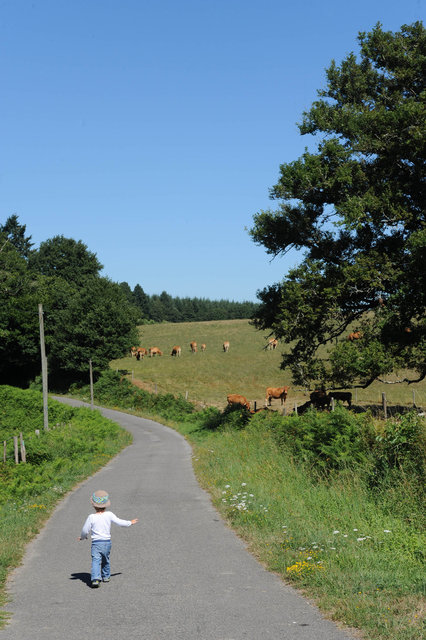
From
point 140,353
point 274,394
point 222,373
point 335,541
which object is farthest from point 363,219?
point 140,353

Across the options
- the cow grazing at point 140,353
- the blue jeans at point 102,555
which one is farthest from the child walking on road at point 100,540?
the cow grazing at point 140,353

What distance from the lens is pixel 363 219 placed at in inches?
915

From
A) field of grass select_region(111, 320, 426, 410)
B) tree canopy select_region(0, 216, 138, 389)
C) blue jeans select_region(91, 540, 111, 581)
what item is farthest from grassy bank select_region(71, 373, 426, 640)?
tree canopy select_region(0, 216, 138, 389)

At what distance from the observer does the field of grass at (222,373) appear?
56281 mm

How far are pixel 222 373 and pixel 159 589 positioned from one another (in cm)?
6491

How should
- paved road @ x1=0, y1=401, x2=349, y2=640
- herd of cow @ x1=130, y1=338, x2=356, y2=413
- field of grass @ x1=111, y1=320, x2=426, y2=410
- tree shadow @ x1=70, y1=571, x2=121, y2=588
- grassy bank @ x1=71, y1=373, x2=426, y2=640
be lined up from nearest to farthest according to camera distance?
1. paved road @ x1=0, y1=401, x2=349, y2=640
2. grassy bank @ x1=71, y1=373, x2=426, y2=640
3. tree shadow @ x1=70, y1=571, x2=121, y2=588
4. herd of cow @ x1=130, y1=338, x2=356, y2=413
5. field of grass @ x1=111, y1=320, x2=426, y2=410

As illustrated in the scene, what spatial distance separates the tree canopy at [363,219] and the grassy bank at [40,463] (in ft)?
34.9

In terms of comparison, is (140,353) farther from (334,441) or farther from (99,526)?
(99,526)

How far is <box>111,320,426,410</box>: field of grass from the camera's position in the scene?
5628 cm

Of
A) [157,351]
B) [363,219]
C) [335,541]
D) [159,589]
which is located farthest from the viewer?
[157,351]

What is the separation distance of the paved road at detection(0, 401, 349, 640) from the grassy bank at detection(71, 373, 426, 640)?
385 millimetres

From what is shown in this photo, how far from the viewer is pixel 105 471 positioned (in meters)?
23.3

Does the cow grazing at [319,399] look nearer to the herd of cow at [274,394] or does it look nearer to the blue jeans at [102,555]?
the herd of cow at [274,394]

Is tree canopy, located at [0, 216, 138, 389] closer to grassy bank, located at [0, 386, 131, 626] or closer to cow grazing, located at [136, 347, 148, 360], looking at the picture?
cow grazing, located at [136, 347, 148, 360]
